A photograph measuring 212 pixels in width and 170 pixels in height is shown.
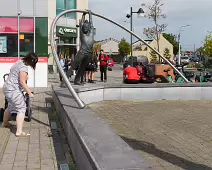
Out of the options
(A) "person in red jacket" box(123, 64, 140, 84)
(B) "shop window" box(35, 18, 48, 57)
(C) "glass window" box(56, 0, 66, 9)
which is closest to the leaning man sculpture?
(A) "person in red jacket" box(123, 64, 140, 84)

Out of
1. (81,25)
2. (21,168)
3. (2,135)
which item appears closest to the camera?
(21,168)

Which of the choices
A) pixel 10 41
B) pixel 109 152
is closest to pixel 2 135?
pixel 109 152

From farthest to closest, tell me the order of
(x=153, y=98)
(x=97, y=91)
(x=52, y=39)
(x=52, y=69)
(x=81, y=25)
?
(x=52, y=69) → (x=153, y=98) → (x=97, y=91) → (x=81, y=25) → (x=52, y=39)

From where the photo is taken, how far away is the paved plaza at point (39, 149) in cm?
518

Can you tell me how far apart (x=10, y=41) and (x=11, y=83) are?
35.7 feet

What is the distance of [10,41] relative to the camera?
17.1 metres

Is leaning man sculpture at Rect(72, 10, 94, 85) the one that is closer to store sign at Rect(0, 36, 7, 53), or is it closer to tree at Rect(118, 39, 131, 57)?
store sign at Rect(0, 36, 7, 53)

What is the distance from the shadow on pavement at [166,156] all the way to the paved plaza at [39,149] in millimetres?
1254

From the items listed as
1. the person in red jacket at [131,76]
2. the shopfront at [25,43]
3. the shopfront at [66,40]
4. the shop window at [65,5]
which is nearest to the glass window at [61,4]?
the shop window at [65,5]

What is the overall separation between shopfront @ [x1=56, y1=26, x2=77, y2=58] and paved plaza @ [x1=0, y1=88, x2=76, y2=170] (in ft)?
82.3

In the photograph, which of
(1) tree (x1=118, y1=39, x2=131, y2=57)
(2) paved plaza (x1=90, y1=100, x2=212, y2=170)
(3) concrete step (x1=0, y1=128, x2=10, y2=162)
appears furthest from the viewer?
(1) tree (x1=118, y1=39, x2=131, y2=57)

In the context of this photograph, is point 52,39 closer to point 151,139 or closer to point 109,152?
point 151,139

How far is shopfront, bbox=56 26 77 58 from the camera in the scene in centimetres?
3297

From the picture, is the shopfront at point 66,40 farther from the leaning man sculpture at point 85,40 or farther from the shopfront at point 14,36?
the leaning man sculpture at point 85,40
